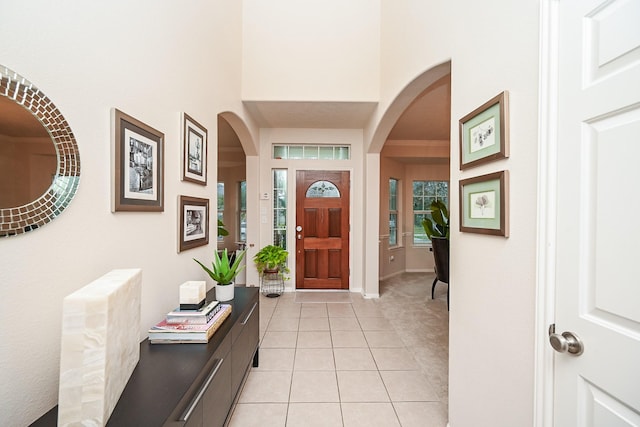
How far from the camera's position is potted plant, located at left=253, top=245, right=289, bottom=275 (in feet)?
13.0

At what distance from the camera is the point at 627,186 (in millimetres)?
698

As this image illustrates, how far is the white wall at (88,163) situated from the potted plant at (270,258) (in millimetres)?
2132

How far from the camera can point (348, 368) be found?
2230mm

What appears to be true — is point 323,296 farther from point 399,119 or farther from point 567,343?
point 567,343

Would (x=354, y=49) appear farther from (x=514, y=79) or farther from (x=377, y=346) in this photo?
(x=377, y=346)

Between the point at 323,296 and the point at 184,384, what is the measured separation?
130 inches

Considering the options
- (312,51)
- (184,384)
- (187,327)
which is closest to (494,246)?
(184,384)

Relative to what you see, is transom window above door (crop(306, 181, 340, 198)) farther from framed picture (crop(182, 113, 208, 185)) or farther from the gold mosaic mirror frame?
the gold mosaic mirror frame

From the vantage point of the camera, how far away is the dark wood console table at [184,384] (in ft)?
2.73

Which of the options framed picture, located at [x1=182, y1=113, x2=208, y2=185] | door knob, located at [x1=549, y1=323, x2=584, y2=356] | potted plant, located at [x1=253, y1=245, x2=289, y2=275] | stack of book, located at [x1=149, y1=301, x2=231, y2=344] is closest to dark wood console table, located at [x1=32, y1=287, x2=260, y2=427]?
stack of book, located at [x1=149, y1=301, x2=231, y2=344]

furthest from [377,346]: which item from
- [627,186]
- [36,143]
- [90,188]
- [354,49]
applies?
[354,49]

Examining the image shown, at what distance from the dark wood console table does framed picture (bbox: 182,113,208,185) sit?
1.06 metres

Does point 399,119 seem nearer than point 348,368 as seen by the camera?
No

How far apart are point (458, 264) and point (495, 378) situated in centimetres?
56
